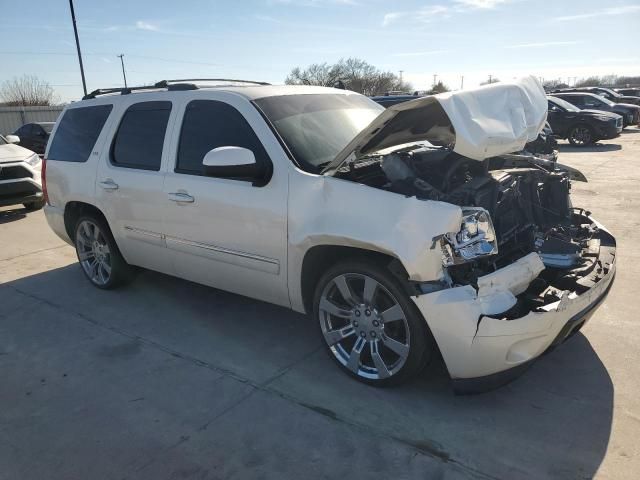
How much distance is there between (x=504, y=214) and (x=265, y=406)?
1971 mm

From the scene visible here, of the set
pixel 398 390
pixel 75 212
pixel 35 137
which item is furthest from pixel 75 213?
pixel 35 137

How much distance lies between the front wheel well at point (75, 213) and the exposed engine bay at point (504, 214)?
9.62 ft

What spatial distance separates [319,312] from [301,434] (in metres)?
0.82

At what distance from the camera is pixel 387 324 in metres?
3.17

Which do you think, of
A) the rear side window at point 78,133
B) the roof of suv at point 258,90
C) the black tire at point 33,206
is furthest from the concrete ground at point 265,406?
the black tire at point 33,206

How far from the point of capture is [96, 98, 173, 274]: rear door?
14.1 feet

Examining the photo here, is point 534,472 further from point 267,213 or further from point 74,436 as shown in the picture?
point 74,436

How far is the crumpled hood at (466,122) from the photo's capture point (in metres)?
2.99

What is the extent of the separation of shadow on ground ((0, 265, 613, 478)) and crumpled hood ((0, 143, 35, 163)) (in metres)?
5.27

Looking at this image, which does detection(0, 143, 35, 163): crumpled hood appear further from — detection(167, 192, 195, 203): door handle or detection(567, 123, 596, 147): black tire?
detection(567, 123, 596, 147): black tire

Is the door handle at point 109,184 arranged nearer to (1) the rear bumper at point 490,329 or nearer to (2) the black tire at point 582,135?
(1) the rear bumper at point 490,329

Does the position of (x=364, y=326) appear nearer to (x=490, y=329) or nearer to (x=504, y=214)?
(x=490, y=329)

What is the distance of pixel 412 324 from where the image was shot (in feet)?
9.70

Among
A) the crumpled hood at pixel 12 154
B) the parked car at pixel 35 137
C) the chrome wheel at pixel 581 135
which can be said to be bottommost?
the parked car at pixel 35 137
